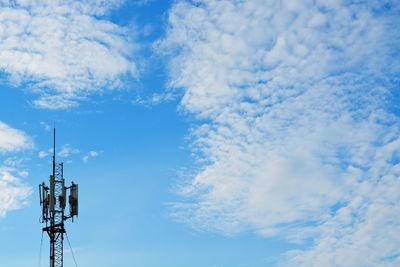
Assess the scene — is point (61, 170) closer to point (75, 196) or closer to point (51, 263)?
point (75, 196)

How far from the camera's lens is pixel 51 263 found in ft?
360

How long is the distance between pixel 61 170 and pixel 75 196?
3.98 meters

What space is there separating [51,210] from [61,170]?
557 centimetres

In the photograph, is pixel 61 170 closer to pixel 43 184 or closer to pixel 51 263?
pixel 43 184

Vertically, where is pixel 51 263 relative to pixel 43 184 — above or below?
below

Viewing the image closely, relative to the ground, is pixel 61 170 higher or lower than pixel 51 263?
higher

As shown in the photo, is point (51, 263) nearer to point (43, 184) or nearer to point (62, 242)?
point (62, 242)

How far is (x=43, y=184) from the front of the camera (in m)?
111

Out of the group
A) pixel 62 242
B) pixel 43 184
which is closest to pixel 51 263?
pixel 62 242

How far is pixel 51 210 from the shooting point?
111 m

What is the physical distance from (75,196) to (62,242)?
20.6 feet

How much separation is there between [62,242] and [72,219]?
3283 millimetres

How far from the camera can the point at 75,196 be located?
11206 centimetres

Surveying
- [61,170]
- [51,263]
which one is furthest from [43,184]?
[51,263]
